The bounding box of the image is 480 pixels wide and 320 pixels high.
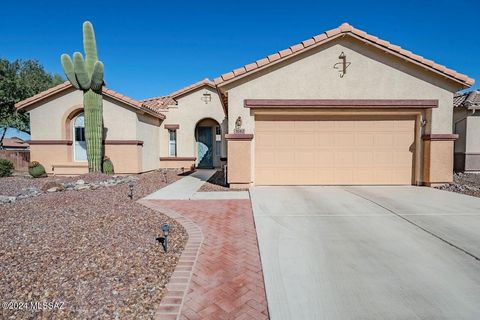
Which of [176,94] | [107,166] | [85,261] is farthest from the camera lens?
[176,94]

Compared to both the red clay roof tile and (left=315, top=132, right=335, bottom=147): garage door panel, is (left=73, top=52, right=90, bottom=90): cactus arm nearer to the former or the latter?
the red clay roof tile

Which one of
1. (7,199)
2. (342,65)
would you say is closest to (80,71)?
(7,199)

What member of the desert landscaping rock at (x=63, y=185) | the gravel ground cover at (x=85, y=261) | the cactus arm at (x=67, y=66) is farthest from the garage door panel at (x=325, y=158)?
the cactus arm at (x=67, y=66)

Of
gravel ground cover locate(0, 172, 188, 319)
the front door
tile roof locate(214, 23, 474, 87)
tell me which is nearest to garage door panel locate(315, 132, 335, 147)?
tile roof locate(214, 23, 474, 87)

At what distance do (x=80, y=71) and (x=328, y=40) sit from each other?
10120mm

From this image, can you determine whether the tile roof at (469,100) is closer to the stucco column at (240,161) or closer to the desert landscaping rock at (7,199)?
the stucco column at (240,161)

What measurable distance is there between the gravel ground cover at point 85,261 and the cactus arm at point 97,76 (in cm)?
709

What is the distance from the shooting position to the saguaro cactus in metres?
11.4

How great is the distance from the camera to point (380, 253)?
3861 mm

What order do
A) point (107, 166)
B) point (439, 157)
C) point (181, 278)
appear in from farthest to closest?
point (107, 166) < point (439, 157) < point (181, 278)

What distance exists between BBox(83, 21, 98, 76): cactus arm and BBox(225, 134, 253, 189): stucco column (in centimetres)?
747

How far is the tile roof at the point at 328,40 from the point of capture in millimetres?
8852

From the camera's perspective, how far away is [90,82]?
38.1 ft

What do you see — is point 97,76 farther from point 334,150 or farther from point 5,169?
point 334,150
